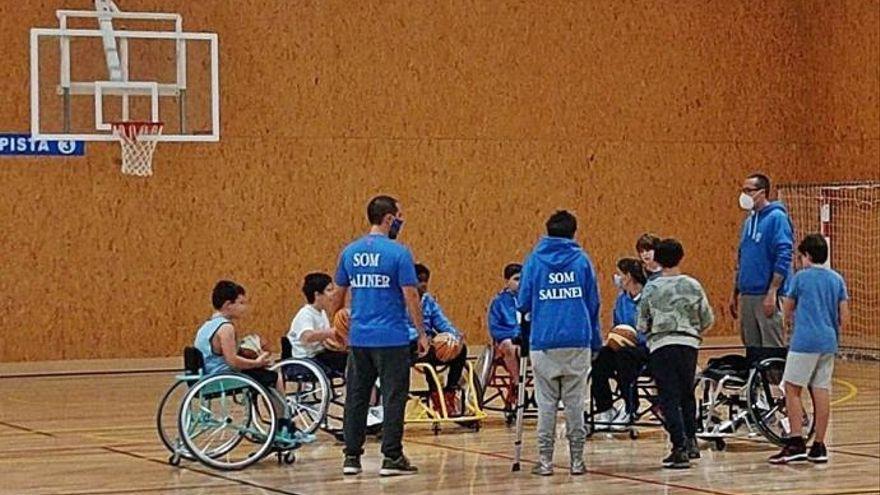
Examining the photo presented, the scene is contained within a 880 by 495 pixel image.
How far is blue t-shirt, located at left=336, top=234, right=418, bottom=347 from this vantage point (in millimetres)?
9094

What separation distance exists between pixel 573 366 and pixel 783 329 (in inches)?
81.3

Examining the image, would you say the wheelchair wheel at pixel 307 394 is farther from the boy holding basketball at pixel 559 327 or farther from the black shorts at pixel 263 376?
the boy holding basketball at pixel 559 327

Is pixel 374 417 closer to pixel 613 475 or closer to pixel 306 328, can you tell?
pixel 306 328

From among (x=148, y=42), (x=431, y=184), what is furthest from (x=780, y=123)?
(x=148, y=42)

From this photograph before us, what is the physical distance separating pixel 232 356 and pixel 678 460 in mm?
2632

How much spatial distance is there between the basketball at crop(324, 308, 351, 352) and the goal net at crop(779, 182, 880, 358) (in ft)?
31.0

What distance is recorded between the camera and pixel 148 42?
615 inches

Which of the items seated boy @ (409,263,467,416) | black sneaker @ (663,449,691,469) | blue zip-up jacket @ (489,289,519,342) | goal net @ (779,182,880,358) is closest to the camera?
black sneaker @ (663,449,691,469)

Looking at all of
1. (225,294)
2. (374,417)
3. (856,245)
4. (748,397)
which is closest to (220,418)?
(225,294)

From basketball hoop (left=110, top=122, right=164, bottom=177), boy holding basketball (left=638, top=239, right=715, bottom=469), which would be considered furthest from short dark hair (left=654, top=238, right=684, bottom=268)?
basketball hoop (left=110, top=122, right=164, bottom=177)

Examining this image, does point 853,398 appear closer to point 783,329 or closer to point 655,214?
point 783,329

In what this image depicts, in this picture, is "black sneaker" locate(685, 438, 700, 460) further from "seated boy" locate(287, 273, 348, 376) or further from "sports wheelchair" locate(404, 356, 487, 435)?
"seated boy" locate(287, 273, 348, 376)

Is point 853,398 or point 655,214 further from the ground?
point 655,214

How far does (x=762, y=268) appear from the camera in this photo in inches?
410
